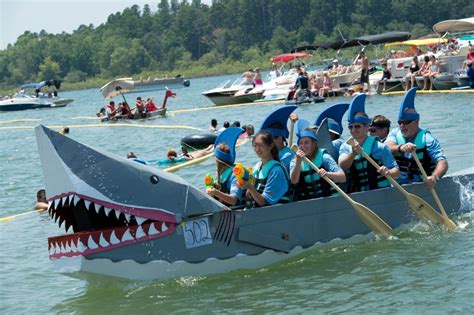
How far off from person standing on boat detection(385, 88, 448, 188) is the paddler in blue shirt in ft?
4.87

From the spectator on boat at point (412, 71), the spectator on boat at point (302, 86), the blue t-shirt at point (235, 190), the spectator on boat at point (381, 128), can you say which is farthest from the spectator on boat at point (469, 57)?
the blue t-shirt at point (235, 190)

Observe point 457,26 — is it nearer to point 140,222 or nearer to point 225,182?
point 225,182

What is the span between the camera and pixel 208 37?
14412 cm

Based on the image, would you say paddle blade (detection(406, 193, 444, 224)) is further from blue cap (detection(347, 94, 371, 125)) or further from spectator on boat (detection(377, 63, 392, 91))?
spectator on boat (detection(377, 63, 392, 91))

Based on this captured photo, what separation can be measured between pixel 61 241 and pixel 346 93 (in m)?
27.7

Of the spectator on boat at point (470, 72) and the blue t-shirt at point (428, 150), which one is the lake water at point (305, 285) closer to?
the blue t-shirt at point (428, 150)

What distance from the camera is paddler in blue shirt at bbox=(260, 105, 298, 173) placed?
34.6 feet

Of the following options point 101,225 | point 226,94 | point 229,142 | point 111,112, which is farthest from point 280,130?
point 226,94

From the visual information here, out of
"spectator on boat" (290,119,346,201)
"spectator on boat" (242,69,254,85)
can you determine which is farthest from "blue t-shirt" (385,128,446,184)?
"spectator on boat" (242,69,254,85)

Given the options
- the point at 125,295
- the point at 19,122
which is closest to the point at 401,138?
the point at 125,295

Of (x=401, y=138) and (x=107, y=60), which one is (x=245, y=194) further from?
(x=107, y=60)

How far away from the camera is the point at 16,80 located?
136 m

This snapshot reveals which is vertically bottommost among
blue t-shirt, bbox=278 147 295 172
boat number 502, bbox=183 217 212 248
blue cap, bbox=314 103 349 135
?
boat number 502, bbox=183 217 212 248

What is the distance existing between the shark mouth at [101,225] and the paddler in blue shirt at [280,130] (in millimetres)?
1791
